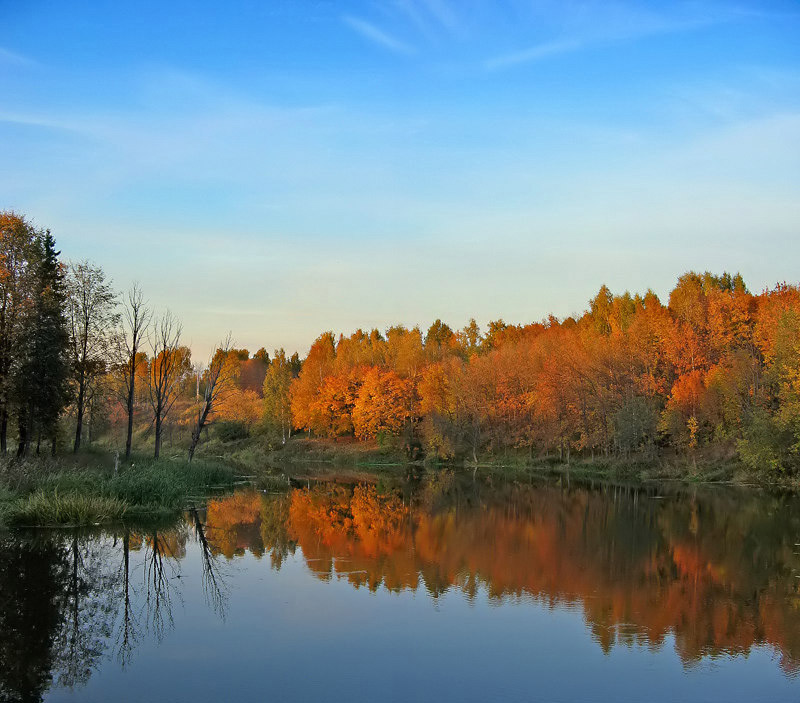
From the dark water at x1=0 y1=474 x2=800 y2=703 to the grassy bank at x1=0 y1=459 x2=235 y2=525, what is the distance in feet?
4.16

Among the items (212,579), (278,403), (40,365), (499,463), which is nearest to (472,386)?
(499,463)

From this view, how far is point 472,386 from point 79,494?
134 ft

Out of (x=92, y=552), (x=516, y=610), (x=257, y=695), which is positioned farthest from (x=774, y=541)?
(x=92, y=552)

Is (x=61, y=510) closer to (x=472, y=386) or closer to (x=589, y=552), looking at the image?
(x=589, y=552)

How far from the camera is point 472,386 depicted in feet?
191

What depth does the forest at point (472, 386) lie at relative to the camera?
30.4 meters

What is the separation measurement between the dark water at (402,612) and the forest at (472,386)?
13559mm

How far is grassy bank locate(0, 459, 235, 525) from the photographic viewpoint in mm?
18906

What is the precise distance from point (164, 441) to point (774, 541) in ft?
179

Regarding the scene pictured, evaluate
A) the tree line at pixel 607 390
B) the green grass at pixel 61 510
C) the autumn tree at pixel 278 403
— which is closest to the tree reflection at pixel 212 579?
the green grass at pixel 61 510

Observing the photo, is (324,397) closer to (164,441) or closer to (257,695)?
(164,441)

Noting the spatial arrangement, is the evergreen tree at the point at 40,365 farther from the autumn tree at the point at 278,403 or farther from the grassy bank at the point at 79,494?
the autumn tree at the point at 278,403

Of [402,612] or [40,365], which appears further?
[40,365]

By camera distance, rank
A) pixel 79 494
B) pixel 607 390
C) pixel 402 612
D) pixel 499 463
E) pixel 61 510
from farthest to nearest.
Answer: pixel 499 463 < pixel 607 390 < pixel 79 494 < pixel 61 510 < pixel 402 612
